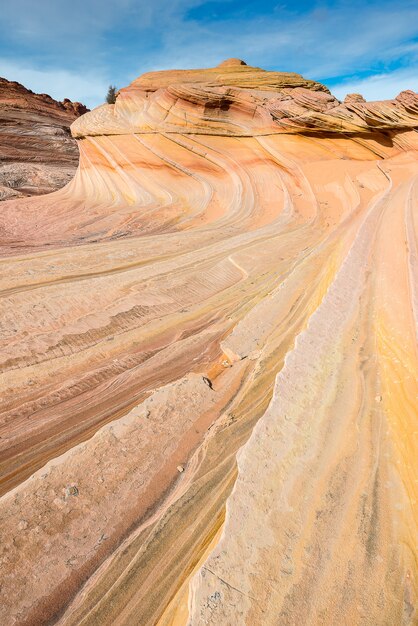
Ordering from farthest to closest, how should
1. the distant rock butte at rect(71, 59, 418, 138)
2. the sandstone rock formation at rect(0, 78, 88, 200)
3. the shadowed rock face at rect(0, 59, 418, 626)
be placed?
the sandstone rock formation at rect(0, 78, 88, 200), the distant rock butte at rect(71, 59, 418, 138), the shadowed rock face at rect(0, 59, 418, 626)

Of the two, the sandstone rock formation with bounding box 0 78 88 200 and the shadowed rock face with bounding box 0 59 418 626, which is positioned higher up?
the sandstone rock formation with bounding box 0 78 88 200

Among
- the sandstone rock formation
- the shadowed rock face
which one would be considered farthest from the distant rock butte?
the shadowed rock face

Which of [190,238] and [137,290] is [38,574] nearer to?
[137,290]

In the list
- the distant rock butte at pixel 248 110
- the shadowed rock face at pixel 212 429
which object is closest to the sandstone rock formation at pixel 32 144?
the distant rock butte at pixel 248 110

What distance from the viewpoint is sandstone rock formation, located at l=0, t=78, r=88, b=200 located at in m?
14.1

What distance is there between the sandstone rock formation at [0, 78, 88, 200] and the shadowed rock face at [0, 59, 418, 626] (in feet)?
32.1

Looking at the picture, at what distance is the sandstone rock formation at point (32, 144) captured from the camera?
14070 millimetres

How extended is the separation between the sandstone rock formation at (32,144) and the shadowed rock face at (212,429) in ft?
32.1

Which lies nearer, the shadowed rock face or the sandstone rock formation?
the shadowed rock face

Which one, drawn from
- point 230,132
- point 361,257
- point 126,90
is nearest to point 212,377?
point 361,257

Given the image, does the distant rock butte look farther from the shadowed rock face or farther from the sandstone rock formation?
the shadowed rock face

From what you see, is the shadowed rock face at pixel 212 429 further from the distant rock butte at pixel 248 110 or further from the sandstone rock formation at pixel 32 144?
the sandstone rock formation at pixel 32 144

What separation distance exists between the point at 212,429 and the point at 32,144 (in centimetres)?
1976

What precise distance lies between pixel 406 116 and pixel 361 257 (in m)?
7.99
